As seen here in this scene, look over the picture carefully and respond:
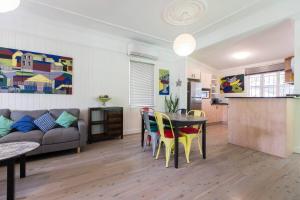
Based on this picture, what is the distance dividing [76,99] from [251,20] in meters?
4.39

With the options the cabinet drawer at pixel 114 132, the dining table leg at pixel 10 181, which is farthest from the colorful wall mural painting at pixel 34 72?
the dining table leg at pixel 10 181

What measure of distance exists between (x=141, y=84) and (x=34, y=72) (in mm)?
2709

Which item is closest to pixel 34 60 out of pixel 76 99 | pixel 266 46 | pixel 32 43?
pixel 32 43

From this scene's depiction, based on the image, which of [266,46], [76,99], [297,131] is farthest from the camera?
[266,46]

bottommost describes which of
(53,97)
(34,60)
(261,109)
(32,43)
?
(261,109)

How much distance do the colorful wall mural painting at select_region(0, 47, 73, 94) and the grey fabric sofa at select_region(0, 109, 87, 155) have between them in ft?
1.62

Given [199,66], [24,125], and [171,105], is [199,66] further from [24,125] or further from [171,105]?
[24,125]

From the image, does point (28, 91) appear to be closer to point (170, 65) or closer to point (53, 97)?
point (53, 97)

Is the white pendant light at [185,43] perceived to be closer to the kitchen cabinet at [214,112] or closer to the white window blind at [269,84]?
the kitchen cabinet at [214,112]

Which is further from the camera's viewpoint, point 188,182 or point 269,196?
point 188,182

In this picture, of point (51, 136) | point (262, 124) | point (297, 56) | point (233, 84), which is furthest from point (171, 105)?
point (51, 136)

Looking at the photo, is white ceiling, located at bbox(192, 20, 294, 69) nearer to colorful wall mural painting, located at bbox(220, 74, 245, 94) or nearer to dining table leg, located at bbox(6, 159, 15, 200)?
colorful wall mural painting, located at bbox(220, 74, 245, 94)

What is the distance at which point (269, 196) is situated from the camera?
1.63 metres

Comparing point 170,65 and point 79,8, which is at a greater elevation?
point 79,8
